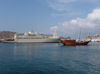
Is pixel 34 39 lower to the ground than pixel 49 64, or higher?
higher

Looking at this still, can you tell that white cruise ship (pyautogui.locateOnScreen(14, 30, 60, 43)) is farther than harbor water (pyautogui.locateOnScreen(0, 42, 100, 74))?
Yes

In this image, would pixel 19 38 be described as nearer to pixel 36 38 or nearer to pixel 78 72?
pixel 36 38

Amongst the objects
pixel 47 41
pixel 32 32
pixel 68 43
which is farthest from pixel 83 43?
pixel 32 32

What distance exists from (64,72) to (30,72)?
14.7 ft

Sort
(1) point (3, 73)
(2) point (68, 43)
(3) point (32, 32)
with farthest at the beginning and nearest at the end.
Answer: (3) point (32, 32) < (2) point (68, 43) < (1) point (3, 73)

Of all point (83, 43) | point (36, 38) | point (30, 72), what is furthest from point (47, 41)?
point (30, 72)

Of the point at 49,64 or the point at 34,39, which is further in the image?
the point at 34,39

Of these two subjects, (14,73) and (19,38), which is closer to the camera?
(14,73)

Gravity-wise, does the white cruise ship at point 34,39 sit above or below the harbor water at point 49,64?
above

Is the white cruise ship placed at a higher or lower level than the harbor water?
higher

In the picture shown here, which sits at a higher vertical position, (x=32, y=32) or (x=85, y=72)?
(x=32, y=32)

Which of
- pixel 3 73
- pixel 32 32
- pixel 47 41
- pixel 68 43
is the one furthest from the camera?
pixel 32 32

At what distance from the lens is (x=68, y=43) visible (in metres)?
86.3

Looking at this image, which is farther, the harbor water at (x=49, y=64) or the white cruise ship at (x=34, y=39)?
the white cruise ship at (x=34, y=39)
